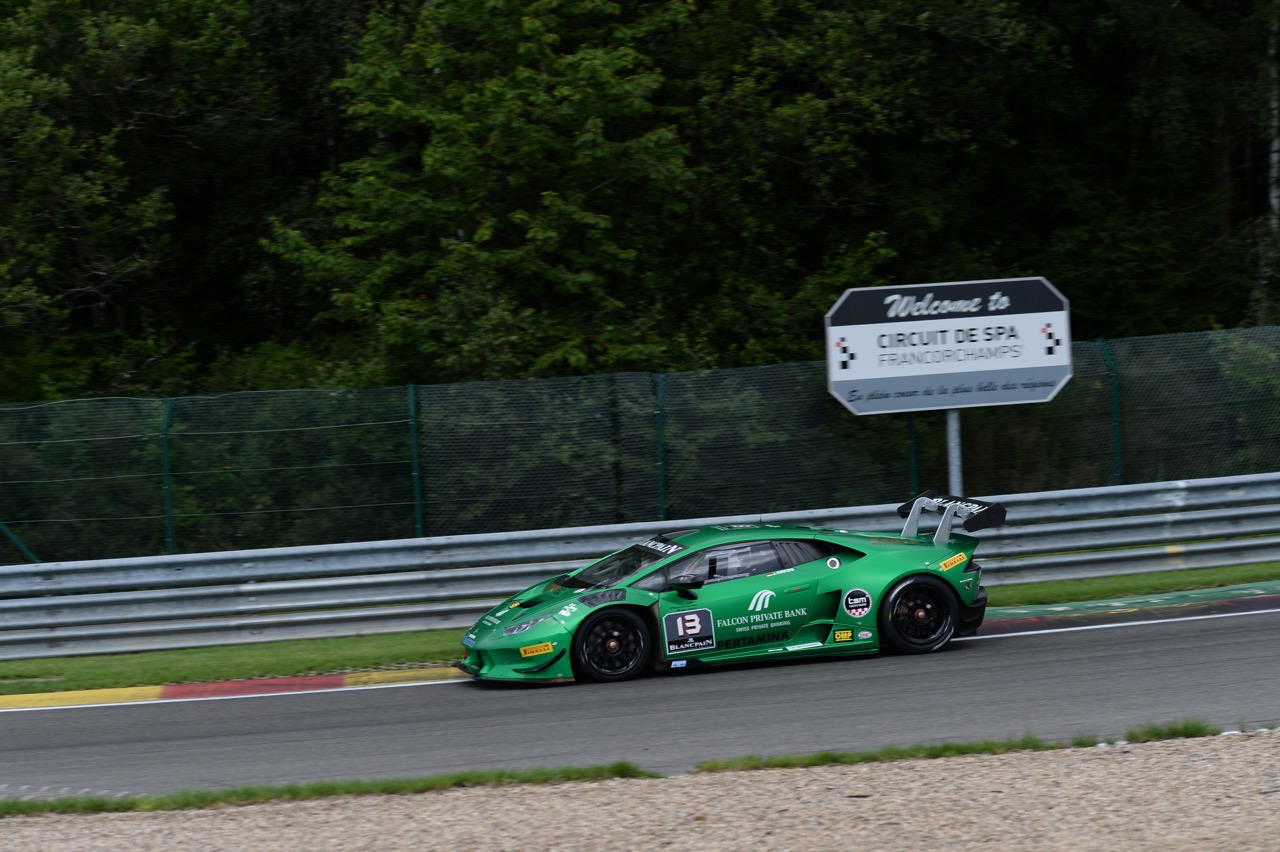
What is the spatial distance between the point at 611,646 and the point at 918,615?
265 centimetres

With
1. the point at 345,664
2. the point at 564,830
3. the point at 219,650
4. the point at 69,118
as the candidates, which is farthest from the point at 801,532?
the point at 69,118

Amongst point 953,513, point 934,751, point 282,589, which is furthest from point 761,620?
point 282,589

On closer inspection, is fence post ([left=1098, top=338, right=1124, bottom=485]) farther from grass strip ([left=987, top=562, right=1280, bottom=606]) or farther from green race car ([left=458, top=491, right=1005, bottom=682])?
green race car ([left=458, top=491, right=1005, bottom=682])

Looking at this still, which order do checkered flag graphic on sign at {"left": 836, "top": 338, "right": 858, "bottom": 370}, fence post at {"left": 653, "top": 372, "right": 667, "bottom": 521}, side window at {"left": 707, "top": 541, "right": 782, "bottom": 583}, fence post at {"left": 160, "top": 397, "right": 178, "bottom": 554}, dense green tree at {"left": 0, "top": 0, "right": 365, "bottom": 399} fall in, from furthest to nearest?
dense green tree at {"left": 0, "top": 0, "right": 365, "bottom": 399}
checkered flag graphic on sign at {"left": 836, "top": 338, "right": 858, "bottom": 370}
fence post at {"left": 653, "top": 372, "right": 667, "bottom": 521}
fence post at {"left": 160, "top": 397, "right": 178, "bottom": 554}
side window at {"left": 707, "top": 541, "right": 782, "bottom": 583}

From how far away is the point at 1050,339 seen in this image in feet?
50.8

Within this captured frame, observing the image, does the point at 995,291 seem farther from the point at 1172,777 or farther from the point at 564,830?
the point at 564,830

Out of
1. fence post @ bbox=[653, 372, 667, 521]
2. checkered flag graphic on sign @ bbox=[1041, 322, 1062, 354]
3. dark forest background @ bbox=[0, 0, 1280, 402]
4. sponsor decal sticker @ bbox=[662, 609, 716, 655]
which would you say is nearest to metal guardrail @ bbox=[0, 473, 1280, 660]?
fence post @ bbox=[653, 372, 667, 521]

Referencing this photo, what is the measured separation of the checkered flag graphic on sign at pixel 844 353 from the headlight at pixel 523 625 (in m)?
5.80

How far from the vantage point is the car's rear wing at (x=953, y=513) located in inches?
451

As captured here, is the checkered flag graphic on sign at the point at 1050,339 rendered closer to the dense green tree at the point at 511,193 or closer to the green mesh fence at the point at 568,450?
the green mesh fence at the point at 568,450

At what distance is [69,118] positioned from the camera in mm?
22688

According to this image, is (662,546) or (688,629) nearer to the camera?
(688,629)

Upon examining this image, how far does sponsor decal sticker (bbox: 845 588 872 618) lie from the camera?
1098 cm

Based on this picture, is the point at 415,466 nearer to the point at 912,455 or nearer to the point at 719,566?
the point at 719,566
